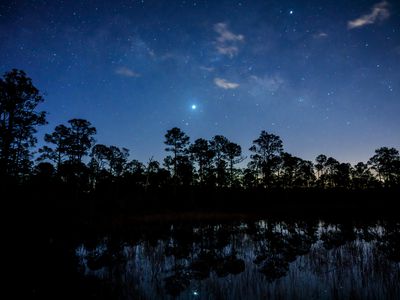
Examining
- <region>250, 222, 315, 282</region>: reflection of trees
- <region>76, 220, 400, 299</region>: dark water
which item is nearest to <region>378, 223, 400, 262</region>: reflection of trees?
<region>76, 220, 400, 299</region>: dark water

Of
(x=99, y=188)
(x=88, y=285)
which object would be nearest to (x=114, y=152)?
(x=99, y=188)

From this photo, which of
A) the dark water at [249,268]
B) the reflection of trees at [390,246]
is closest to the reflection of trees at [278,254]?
the dark water at [249,268]

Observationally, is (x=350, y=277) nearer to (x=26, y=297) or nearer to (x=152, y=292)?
(x=152, y=292)

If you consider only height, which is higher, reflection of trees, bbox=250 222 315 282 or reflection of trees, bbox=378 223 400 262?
reflection of trees, bbox=378 223 400 262

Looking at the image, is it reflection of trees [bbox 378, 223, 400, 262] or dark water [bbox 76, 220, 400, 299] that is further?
reflection of trees [bbox 378, 223, 400, 262]

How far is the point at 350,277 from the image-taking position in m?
8.27

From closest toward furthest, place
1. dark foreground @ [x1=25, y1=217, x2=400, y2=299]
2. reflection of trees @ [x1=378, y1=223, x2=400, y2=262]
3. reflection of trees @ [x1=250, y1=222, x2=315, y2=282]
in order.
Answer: dark foreground @ [x1=25, y1=217, x2=400, y2=299]
reflection of trees @ [x1=250, y1=222, x2=315, y2=282]
reflection of trees @ [x1=378, y1=223, x2=400, y2=262]

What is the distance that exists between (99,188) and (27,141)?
1740cm

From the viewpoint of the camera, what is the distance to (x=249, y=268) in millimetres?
9805

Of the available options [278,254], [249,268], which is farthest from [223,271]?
[278,254]

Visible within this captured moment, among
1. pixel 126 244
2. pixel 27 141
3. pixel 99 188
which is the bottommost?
pixel 126 244

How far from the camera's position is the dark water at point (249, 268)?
7301 millimetres

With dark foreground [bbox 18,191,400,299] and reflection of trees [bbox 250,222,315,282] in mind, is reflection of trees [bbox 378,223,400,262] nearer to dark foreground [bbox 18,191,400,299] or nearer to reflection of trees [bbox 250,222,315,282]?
dark foreground [bbox 18,191,400,299]

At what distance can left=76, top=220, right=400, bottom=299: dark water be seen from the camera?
287 inches
